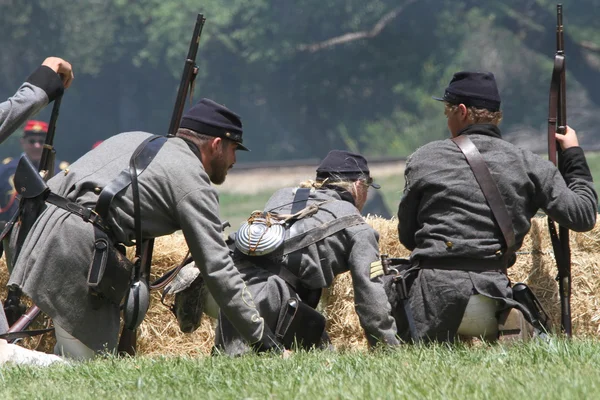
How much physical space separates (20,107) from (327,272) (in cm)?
191

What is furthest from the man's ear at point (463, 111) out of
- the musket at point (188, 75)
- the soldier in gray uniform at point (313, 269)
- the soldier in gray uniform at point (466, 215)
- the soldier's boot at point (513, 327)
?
the musket at point (188, 75)

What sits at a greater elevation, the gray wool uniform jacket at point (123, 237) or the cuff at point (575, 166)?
the cuff at point (575, 166)

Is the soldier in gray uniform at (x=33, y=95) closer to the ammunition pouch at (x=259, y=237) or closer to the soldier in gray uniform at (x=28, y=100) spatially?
the soldier in gray uniform at (x=28, y=100)

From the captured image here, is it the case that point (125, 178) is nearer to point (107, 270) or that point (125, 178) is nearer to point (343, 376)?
point (107, 270)

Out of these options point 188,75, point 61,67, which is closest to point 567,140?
point 188,75

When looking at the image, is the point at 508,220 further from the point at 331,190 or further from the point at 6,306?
the point at 6,306

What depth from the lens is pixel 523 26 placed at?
125 ft

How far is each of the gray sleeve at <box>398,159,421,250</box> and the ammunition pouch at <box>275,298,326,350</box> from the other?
0.67 meters

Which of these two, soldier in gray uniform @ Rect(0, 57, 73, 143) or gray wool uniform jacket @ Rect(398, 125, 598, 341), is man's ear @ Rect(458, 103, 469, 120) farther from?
soldier in gray uniform @ Rect(0, 57, 73, 143)

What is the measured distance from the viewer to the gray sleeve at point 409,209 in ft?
17.8

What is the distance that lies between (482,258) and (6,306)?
119 inches

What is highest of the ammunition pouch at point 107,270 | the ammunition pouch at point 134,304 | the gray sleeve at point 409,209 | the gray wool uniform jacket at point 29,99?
the gray wool uniform jacket at point 29,99

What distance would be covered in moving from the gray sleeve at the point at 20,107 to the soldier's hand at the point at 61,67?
0.64 feet

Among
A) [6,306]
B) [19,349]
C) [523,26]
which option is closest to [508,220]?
[19,349]
